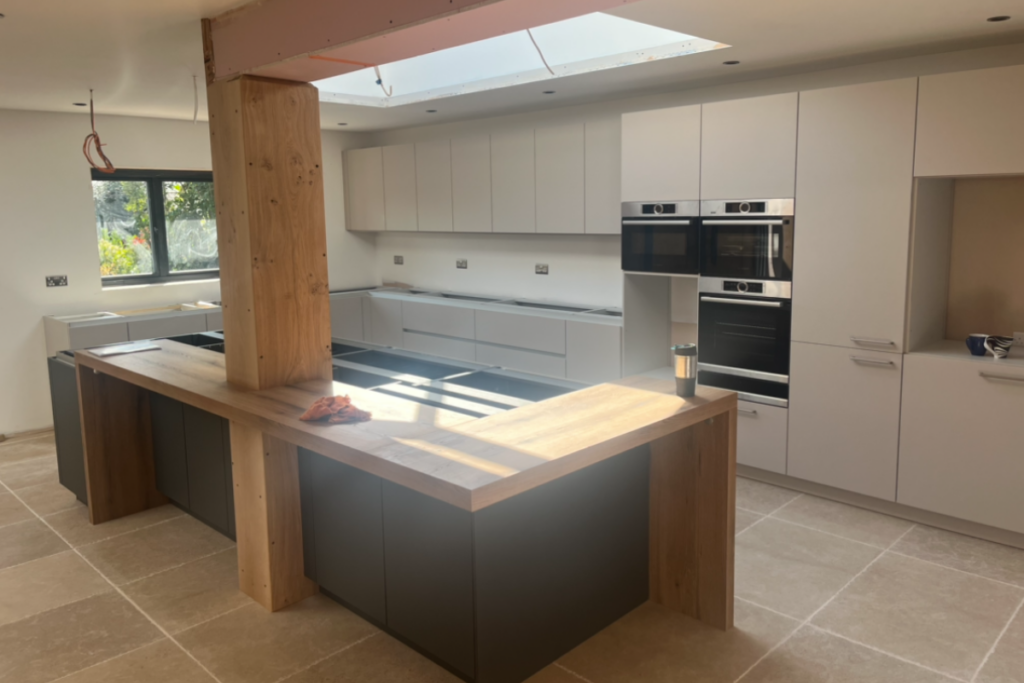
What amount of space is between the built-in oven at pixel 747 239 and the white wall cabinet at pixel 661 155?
221mm

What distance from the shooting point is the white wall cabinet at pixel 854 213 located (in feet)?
11.8

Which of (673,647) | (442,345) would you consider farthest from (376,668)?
(442,345)

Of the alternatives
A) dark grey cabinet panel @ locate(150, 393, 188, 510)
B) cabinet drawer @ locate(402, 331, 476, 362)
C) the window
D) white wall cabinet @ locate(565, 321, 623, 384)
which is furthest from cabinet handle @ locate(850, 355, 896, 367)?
the window

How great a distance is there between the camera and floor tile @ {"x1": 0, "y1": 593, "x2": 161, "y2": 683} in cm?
269

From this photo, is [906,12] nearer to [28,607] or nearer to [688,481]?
[688,481]

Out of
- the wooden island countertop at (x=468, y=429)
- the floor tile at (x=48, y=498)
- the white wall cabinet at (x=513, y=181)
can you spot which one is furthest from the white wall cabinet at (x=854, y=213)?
the floor tile at (x=48, y=498)

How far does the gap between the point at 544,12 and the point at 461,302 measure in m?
3.97

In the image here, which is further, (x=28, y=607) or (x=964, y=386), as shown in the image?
(x=964, y=386)

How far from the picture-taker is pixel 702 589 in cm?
289

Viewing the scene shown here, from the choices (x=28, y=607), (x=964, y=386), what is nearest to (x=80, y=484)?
(x=28, y=607)

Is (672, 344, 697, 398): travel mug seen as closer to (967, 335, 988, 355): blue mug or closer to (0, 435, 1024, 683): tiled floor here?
(0, 435, 1024, 683): tiled floor

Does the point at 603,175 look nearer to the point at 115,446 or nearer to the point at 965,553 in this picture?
the point at 965,553

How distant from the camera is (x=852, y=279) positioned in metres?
3.80

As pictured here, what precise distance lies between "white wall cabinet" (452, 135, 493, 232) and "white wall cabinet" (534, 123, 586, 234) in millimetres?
556
